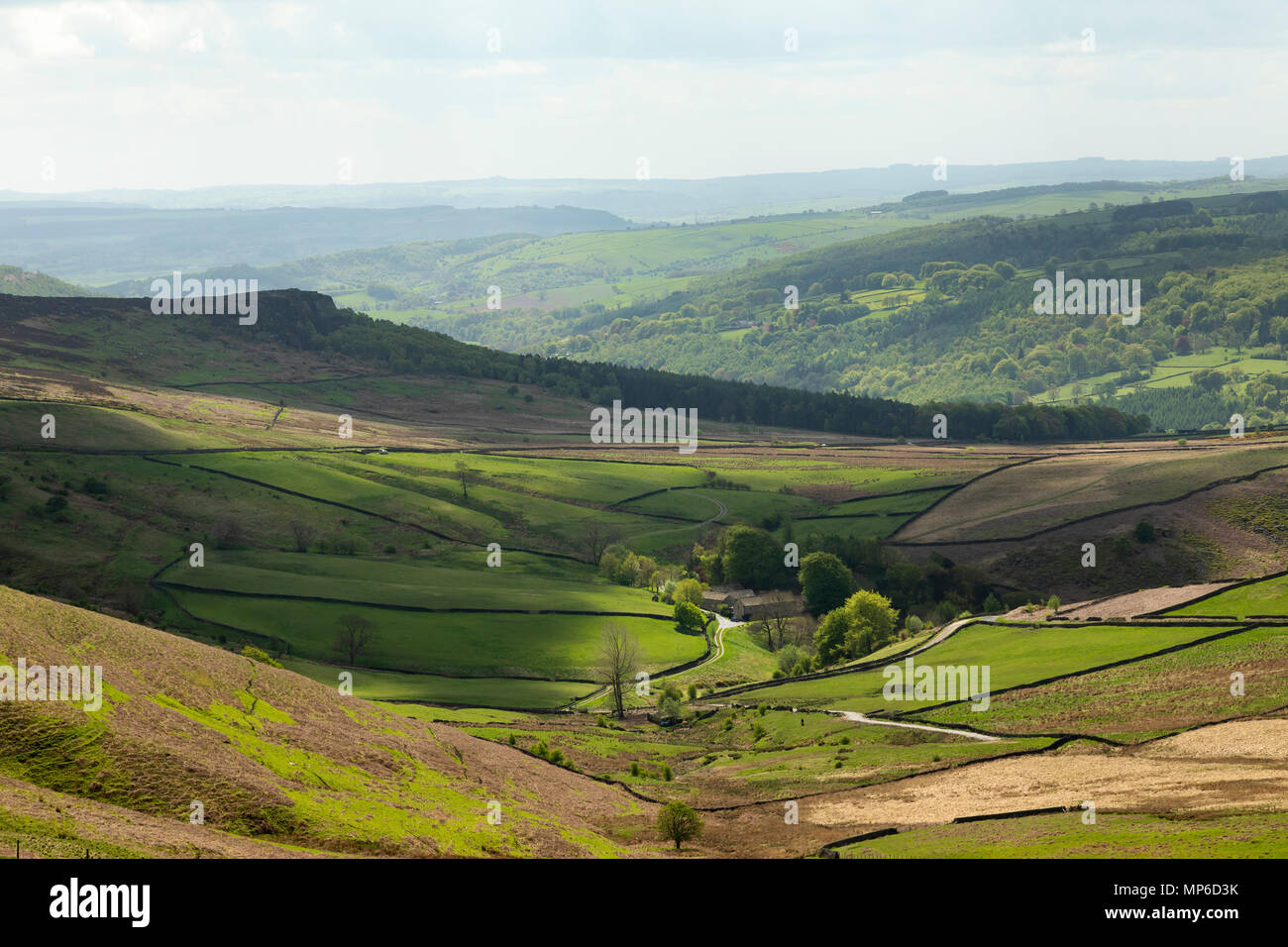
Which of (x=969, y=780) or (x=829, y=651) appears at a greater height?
(x=969, y=780)

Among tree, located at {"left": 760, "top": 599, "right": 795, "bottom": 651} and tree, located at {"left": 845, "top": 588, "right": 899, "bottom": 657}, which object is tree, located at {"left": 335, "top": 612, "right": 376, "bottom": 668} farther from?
tree, located at {"left": 845, "top": 588, "right": 899, "bottom": 657}

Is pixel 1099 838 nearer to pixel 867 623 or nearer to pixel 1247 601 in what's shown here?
pixel 1247 601

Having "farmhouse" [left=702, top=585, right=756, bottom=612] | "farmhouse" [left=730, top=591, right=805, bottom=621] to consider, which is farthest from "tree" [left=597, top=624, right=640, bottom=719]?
"farmhouse" [left=702, top=585, right=756, bottom=612]

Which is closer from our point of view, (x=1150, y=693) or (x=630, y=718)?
(x=1150, y=693)

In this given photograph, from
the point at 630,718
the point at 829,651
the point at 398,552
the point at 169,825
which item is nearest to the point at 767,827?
the point at 169,825

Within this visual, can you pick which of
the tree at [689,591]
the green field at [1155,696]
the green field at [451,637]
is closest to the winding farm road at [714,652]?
the green field at [451,637]
